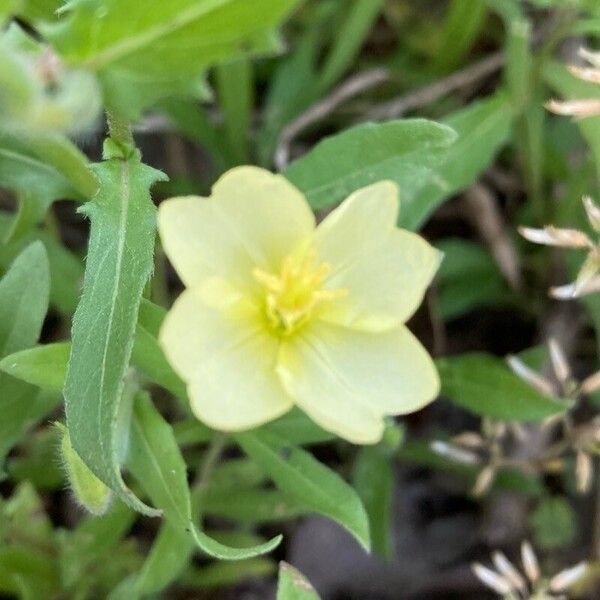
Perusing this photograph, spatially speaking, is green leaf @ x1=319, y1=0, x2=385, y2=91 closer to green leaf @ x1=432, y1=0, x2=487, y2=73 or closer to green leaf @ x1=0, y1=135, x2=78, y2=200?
green leaf @ x1=432, y1=0, x2=487, y2=73

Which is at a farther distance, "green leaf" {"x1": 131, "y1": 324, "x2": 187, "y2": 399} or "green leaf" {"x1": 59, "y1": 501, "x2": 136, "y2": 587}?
"green leaf" {"x1": 59, "y1": 501, "x2": 136, "y2": 587}

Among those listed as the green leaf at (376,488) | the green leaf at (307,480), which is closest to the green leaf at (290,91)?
the green leaf at (376,488)

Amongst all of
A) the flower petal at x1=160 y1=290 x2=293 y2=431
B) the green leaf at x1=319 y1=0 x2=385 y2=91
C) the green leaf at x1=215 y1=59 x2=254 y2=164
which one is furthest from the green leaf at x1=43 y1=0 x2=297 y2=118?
the green leaf at x1=319 y1=0 x2=385 y2=91

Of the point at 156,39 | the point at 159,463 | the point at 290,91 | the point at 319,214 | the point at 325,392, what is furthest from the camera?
the point at 290,91

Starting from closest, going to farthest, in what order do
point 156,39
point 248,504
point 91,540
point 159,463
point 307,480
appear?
point 156,39 < point 159,463 < point 307,480 < point 91,540 < point 248,504

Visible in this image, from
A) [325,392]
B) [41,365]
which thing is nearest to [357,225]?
[325,392]

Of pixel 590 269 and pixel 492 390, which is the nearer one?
pixel 590 269

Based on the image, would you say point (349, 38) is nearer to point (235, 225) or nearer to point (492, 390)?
point (492, 390)
